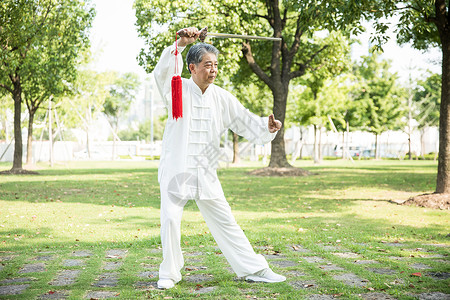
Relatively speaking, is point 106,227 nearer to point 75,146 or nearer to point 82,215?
point 82,215

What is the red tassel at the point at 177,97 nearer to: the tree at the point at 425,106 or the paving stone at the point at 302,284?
the paving stone at the point at 302,284

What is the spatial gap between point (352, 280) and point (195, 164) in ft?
6.13

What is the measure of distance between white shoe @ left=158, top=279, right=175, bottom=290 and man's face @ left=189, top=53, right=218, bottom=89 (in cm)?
184

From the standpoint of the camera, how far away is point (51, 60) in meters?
19.1

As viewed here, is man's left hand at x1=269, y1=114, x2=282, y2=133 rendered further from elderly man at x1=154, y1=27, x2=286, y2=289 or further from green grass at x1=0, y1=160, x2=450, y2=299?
green grass at x1=0, y1=160, x2=450, y2=299

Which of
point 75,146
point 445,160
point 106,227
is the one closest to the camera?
point 106,227

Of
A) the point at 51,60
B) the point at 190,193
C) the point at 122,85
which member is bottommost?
the point at 190,193

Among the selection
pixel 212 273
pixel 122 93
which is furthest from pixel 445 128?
pixel 122 93

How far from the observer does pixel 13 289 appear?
13.3 feet

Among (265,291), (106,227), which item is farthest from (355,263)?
(106,227)

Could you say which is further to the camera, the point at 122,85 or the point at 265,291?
the point at 122,85

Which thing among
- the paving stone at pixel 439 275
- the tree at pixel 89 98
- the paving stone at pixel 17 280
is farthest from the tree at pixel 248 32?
the tree at pixel 89 98

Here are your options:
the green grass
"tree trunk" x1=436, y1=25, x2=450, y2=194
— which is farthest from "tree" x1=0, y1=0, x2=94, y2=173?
"tree trunk" x1=436, y1=25, x2=450, y2=194

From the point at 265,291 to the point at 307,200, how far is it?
24.9 ft
